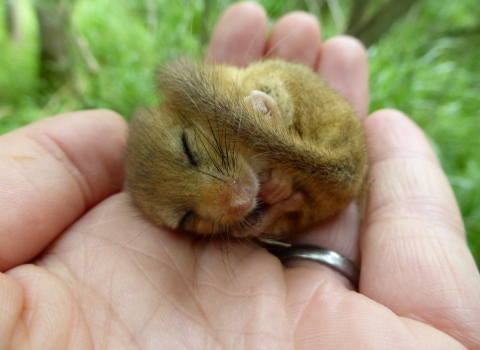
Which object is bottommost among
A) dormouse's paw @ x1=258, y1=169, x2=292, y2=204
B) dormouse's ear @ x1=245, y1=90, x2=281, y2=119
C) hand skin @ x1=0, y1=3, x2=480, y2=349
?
hand skin @ x1=0, y1=3, x2=480, y2=349

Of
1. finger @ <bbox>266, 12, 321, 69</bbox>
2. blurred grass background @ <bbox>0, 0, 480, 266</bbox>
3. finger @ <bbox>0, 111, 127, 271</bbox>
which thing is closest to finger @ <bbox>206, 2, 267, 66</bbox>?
finger @ <bbox>266, 12, 321, 69</bbox>

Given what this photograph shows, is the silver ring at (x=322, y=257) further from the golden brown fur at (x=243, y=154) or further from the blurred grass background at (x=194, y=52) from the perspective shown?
the blurred grass background at (x=194, y=52)

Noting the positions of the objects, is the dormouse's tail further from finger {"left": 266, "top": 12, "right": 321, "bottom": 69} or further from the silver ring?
finger {"left": 266, "top": 12, "right": 321, "bottom": 69}

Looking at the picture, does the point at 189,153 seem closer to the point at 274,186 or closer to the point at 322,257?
the point at 274,186

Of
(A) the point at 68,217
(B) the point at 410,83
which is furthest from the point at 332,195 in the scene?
(B) the point at 410,83

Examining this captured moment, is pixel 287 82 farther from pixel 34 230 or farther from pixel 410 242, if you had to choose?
pixel 34 230

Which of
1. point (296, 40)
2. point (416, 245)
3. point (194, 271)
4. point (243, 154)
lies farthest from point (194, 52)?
point (416, 245)
